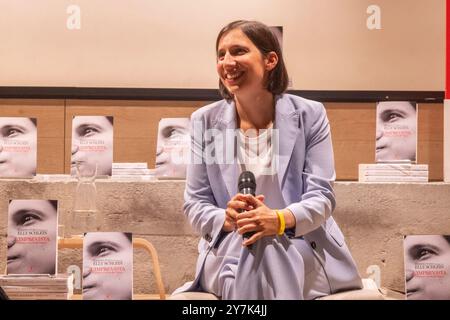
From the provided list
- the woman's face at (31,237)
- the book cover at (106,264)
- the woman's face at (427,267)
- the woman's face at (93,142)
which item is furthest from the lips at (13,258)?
the woman's face at (427,267)

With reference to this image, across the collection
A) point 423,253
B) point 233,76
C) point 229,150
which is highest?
point 233,76

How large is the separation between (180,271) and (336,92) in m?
1.52

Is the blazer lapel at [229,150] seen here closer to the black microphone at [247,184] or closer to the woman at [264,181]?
the woman at [264,181]

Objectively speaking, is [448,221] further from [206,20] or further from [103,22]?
[103,22]

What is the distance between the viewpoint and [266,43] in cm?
238

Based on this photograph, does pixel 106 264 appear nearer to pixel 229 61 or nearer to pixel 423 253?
pixel 229 61

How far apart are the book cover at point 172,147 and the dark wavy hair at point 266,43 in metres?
0.73

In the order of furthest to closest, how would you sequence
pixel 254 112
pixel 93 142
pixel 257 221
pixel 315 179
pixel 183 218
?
pixel 183 218, pixel 93 142, pixel 254 112, pixel 315 179, pixel 257 221

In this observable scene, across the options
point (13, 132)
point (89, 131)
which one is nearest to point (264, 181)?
point (89, 131)

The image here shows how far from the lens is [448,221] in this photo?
124 inches

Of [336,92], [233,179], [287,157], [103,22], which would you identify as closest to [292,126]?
[287,157]

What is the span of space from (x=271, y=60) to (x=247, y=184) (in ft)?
1.50

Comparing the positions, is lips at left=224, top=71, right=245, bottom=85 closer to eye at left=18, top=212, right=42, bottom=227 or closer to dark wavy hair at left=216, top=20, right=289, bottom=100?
dark wavy hair at left=216, top=20, right=289, bottom=100

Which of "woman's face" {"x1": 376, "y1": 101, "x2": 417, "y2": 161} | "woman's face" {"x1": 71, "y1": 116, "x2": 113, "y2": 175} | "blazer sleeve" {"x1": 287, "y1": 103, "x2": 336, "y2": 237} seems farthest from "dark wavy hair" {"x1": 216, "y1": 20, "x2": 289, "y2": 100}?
"woman's face" {"x1": 376, "y1": 101, "x2": 417, "y2": 161}
